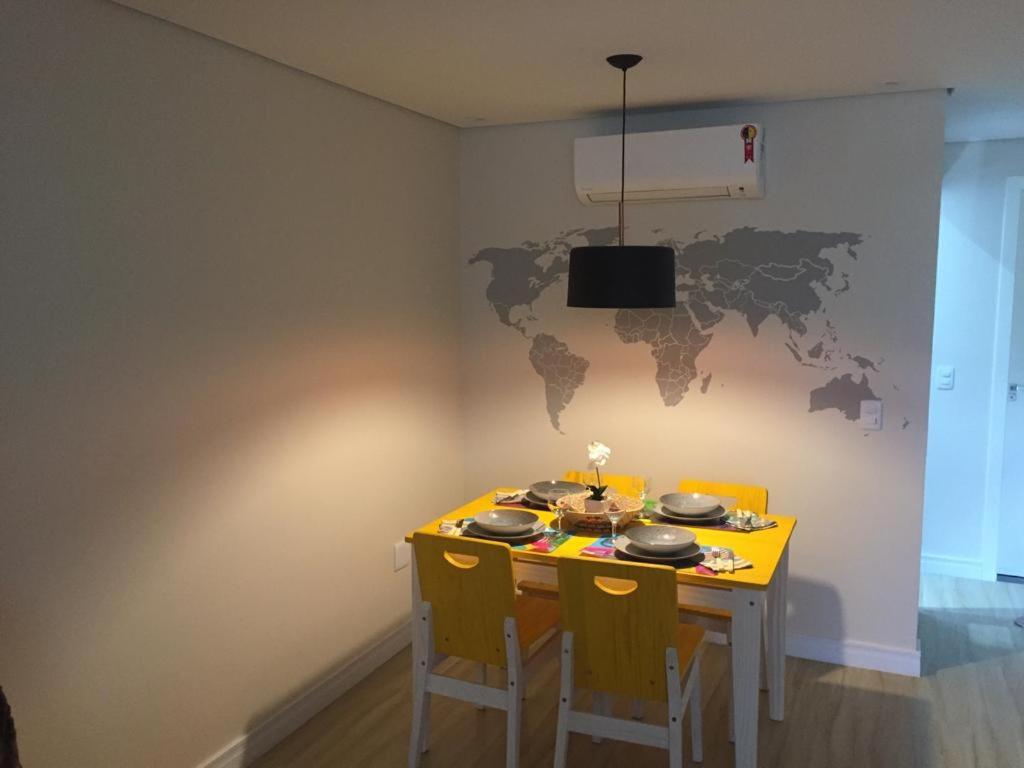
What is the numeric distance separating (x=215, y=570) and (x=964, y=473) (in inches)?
157

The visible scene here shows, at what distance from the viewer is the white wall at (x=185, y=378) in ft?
7.24

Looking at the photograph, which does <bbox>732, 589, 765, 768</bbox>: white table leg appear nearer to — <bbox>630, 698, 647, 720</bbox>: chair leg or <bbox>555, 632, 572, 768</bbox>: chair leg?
<bbox>555, 632, 572, 768</bbox>: chair leg

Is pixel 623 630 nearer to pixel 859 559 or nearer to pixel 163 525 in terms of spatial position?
pixel 163 525

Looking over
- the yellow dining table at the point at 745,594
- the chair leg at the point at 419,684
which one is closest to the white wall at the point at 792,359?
the yellow dining table at the point at 745,594

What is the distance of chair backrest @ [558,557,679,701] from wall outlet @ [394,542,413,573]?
56.8 inches

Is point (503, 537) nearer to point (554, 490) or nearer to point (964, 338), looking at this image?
point (554, 490)

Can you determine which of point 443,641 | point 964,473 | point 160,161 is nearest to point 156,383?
point 160,161

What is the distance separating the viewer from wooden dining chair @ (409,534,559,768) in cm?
268

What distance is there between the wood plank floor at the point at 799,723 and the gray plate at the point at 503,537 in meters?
0.68

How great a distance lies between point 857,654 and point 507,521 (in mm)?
1787

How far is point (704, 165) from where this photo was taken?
3572 mm

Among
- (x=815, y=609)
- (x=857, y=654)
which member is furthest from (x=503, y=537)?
(x=857, y=654)

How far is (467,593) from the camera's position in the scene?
2732 mm

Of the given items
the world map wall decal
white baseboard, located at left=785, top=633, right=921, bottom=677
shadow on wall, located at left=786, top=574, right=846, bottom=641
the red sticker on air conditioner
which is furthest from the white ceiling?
white baseboard, located at left=785, top=633, right=921, bottom=677
